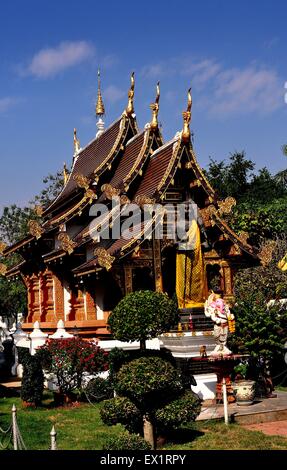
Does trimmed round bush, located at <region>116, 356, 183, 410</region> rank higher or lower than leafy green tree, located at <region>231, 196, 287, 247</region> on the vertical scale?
lower

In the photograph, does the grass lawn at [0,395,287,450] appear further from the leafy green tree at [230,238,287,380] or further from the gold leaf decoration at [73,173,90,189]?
the gold leaf decoration at [73,173,90,189]

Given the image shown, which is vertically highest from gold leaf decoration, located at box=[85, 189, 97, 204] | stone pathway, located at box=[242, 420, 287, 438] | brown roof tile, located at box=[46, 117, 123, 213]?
brown roof tile, located at box=[46, 117, 123, 213]

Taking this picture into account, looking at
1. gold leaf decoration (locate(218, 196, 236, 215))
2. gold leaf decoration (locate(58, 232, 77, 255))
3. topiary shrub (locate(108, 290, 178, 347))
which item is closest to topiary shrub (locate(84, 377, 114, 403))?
gold leaf decoration (locate(58, 232, 77, 255))

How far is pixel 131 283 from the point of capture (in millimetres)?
14680

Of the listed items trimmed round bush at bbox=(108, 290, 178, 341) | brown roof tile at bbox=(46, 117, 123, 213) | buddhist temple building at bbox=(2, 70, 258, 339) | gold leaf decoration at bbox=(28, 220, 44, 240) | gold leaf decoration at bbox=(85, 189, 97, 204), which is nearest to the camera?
trimmed round bush at bbox=(108, 290, 178, 341)

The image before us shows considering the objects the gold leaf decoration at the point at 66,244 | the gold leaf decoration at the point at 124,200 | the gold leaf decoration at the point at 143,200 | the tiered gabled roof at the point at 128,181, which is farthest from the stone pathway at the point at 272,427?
the gold leaf decoration at the point at 124,200

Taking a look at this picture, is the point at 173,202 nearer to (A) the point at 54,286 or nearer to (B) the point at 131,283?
(B) the point at 131,283

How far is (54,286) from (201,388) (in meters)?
7.47

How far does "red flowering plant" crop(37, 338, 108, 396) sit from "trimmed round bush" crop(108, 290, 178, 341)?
4.28 metres

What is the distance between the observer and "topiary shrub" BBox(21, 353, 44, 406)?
13.3 m

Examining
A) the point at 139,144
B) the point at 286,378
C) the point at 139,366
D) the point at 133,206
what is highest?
the point at 139,144
